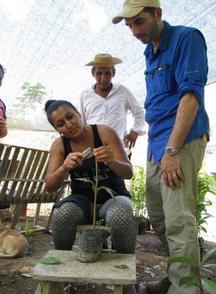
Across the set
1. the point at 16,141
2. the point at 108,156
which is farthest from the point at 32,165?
the point at 16,141

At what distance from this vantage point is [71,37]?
378 centimetres

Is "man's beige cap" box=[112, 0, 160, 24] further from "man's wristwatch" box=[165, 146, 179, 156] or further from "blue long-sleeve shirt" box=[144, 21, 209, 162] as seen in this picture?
"man's wristwatch" box=[165, 146, 179, 156]

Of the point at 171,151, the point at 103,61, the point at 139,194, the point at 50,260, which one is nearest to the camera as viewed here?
the point at 50,260

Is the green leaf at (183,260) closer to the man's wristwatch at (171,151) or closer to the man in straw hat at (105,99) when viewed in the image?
the man's wristwatch at (171,151)

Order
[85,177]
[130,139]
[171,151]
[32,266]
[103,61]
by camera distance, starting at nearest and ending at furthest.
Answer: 1. [171,151]
2. [85,177]
3. [103,61]
4. [32,266]
5. [130,139]

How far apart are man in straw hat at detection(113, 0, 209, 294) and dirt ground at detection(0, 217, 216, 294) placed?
0.93 metres

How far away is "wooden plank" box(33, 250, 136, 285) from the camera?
1381 mm

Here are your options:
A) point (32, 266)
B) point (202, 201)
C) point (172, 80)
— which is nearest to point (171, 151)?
point (172, 80)

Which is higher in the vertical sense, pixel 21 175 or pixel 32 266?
pixel 21 175

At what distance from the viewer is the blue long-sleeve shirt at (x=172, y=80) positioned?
5.79 feet

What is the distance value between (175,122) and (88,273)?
0.85 m

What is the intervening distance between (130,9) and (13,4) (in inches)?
71.5

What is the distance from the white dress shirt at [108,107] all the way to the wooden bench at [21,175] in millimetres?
984

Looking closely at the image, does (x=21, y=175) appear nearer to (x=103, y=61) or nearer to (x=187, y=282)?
(x=103, y=61)
